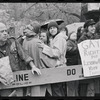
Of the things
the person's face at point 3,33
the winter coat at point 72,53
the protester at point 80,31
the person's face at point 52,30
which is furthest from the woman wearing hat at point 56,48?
the person's face at point 3,33

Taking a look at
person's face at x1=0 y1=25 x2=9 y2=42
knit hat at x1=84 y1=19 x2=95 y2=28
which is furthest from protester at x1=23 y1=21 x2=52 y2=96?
knit hat at x1=84 y1=19 x2=95 y2=28

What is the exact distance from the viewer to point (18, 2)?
7.26 metres

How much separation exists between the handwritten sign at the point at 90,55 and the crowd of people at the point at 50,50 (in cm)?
9

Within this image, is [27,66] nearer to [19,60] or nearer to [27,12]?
[19,60]

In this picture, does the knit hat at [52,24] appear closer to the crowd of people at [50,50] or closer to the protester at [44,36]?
the crowd of people at [50,50]

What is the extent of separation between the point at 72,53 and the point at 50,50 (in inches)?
17.4

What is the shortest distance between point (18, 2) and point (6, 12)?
11.4 inches

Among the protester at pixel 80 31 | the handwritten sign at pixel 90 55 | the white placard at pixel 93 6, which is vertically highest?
the white placard at pixel 93 6

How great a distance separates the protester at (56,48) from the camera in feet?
23.0

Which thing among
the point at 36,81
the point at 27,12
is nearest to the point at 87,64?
the point at 36,81

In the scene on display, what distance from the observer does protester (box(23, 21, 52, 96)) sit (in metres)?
6.96

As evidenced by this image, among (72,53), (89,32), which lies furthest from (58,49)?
(89,32)

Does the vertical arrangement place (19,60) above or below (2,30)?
below

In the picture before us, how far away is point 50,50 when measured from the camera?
23.0ft
